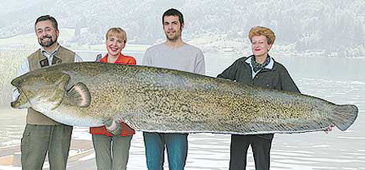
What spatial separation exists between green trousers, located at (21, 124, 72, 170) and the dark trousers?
1.22 metres

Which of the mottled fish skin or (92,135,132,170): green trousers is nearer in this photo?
the mottled fish skin

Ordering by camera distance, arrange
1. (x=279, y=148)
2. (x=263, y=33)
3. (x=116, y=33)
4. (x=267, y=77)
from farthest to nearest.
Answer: (x=279, y=148)
(x=116, y=33)
(x=267, y=77)
(x=263, y=33)

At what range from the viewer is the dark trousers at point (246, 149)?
4461mm

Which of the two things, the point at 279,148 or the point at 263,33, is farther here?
the point at 279,148

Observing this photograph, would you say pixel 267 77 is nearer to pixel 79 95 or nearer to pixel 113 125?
pixel 113 125

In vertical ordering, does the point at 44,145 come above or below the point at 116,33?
below

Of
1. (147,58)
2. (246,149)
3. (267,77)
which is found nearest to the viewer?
(267,77)

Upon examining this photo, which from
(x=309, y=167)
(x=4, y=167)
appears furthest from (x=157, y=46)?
(x=309, y=167)

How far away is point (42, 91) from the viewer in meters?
3.65

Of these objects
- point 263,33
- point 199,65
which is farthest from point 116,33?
point 263,33

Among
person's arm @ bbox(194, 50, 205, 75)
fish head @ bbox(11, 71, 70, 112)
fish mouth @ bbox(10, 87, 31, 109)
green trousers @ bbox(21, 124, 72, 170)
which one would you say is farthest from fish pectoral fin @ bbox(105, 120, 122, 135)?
person's arm @ bbox(194, 50, 205, 75)

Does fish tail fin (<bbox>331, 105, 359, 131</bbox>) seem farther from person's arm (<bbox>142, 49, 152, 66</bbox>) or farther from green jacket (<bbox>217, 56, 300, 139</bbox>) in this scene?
person's arm (<bbox>142, 49, 152, 66</bbox>)

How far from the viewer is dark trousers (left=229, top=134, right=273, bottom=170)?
176 inches

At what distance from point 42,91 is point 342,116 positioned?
1.80m
